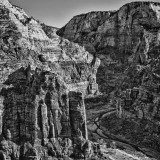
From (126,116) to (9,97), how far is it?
60629 mm

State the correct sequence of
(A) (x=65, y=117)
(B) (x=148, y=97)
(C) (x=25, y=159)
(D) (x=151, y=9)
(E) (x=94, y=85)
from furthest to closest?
1. (D) (x=151, y=9)
2. (E) (x=94, y=85)
3. (B) (x=148, y=97)
4. (A) (x=65, y=117)
5. (C) (x=25, y=159)

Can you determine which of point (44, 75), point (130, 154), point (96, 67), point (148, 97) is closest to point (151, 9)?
point (96, 67)

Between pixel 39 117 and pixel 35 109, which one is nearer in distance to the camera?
pixel 35 109

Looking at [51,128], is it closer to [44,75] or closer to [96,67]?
[44,75]

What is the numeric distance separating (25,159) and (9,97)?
10.9 metres

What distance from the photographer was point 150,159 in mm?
76062

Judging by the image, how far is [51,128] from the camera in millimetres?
55938

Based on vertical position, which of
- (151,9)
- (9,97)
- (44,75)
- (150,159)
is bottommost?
(150,159)

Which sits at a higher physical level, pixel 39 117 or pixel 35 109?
pixel 35 109

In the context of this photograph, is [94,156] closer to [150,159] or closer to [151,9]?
[150,159]

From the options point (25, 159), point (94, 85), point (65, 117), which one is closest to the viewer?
point (25, 159)

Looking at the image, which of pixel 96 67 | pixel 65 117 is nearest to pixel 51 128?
pixel 65 117

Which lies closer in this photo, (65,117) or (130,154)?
(65,117)

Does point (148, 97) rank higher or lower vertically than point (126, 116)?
higher
